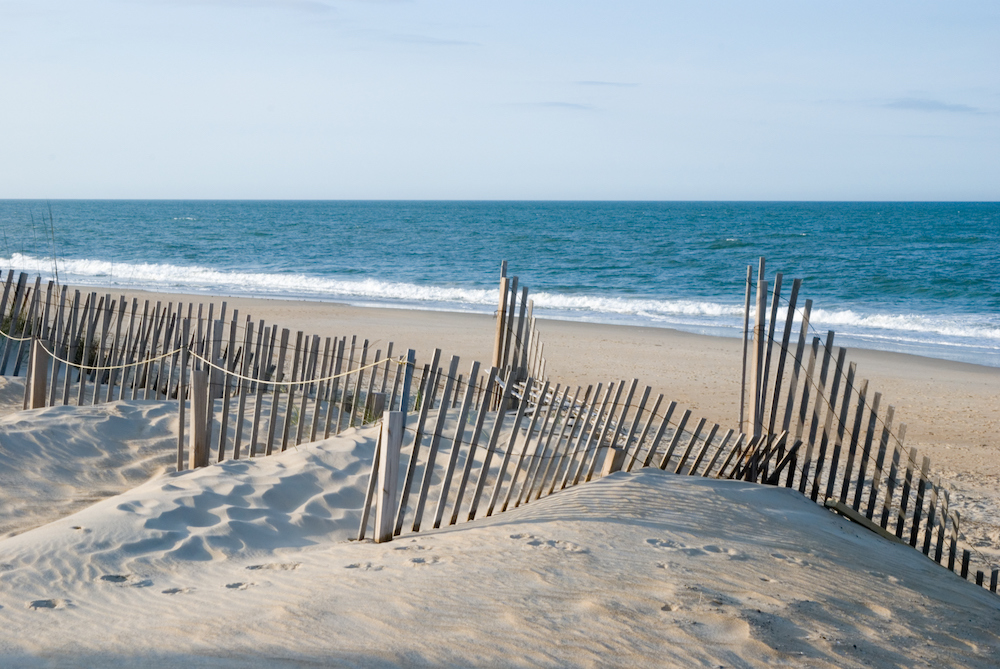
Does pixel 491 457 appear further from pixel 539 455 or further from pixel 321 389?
pixel 321 389

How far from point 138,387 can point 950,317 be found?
742 inches

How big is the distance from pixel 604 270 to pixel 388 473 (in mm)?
27105

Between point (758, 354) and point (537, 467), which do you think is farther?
point (758, 354)

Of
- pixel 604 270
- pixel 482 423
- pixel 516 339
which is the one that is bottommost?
pixel 482 423

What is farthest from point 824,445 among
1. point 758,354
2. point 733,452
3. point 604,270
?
point 604,270

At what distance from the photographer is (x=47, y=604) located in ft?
10.9

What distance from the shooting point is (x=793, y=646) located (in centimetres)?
290

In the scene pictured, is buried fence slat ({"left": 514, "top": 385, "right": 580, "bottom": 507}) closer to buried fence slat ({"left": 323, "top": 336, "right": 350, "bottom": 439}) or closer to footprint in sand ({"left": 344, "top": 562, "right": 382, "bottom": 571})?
footprint in sand ({"left": 344, "top": 562, "right": 382, "bottom": 571})

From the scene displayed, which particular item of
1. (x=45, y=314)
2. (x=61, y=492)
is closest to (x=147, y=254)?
(x=45, y=314)

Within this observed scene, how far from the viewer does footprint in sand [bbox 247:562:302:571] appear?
3.77 m

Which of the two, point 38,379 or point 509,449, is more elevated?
point 509,449

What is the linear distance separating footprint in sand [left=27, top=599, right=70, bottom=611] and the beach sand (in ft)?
0.09

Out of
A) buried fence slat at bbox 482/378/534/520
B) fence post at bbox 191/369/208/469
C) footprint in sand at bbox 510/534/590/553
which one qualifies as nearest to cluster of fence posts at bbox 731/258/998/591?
buried fence slat at bbox 482/378/534/520

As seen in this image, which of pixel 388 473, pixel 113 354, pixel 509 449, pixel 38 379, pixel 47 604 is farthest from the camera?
pixel 113 354
